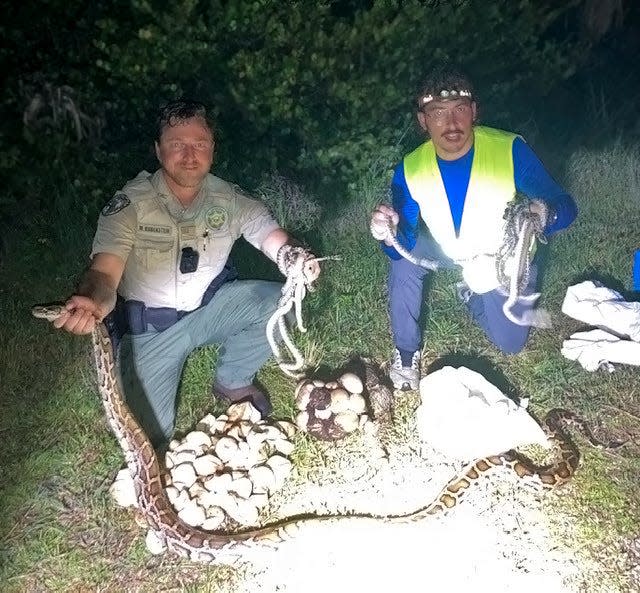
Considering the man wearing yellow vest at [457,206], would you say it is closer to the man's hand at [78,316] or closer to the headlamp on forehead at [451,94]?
the headlamp on forehead at [451,94]

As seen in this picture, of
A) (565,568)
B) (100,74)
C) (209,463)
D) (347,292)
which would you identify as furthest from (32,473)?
(100,74)

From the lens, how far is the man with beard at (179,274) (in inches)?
124

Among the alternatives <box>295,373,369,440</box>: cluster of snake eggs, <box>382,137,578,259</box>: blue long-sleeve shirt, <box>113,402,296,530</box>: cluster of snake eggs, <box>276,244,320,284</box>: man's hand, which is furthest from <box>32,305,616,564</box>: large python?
<box>382,137,578,259</box>: blue long-sleeve shirt

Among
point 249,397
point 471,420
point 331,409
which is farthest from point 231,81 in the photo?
A: point 471,420

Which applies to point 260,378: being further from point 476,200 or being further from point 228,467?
point 476,200

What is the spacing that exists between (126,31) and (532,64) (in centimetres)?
403

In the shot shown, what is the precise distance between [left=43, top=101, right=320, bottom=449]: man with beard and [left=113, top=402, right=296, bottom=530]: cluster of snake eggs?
20 centimetres

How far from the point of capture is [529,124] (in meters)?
6.82

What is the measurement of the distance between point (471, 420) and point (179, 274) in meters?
1.74

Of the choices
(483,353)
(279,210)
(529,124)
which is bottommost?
(483,353)

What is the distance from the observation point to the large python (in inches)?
115

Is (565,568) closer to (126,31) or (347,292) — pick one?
(347,292)

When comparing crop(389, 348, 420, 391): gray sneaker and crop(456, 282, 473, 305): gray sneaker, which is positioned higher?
crop(456, 282, 473, 305): gray sneaker

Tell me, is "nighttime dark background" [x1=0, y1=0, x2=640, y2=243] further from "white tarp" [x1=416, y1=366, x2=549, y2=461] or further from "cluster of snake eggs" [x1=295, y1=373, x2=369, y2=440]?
"white tarp" [x1=416, y1=366, x2=549, y2=461]
